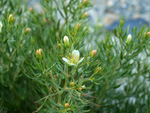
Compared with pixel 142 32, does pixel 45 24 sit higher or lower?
higher

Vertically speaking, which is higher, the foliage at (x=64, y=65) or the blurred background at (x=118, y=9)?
the blurred background at (x=118, y=9)

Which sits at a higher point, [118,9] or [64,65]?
[118,9]

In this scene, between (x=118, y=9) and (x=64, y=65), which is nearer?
(x=64, y=65)

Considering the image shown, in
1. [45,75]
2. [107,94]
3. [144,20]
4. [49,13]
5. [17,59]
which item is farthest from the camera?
[144,20]

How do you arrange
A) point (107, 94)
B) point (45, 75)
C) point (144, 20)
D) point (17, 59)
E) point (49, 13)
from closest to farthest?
point (45, 75)
point (17, 59)
point (107, 94)
point (49, 13)
point (144, 20)

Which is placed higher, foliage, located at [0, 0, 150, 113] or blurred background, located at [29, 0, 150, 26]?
blurred background, located at [29, 0, 150, 26]

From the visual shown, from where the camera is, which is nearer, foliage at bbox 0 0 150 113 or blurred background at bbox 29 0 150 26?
foliage at bbox 0 0 150 113

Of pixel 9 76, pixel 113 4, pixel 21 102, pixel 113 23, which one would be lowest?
pixel 21 102

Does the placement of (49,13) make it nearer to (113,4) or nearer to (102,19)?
(102,19)

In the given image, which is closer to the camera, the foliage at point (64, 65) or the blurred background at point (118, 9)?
the foliage at point (64, 65)

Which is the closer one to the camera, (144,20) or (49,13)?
(49,13)

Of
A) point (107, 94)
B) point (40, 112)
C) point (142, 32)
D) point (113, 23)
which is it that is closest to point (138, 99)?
point (107, 94)
